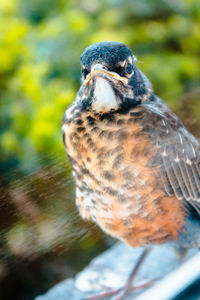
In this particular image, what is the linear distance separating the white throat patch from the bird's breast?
3cm

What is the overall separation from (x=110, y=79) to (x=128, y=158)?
20cm

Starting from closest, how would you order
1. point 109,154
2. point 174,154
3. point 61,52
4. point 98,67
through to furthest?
point 98,67
point 109,154
point 174,154
point 61,52

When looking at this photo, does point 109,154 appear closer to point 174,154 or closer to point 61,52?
point 174,154

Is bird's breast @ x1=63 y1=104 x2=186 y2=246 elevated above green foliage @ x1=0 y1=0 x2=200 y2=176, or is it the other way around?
green foliage @ x1=0 y1=0 x2=200 y2=176

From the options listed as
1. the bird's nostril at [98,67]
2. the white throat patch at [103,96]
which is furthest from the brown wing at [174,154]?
the bird's nostril at [98,67]

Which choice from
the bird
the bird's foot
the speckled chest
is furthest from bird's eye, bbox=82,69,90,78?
the bird's foot

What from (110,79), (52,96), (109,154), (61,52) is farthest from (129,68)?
(61,52)

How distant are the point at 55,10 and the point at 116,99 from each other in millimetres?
759

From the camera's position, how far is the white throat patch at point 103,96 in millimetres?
876

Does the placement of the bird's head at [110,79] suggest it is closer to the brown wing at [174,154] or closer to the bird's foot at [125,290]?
the brown wing at [174,154]

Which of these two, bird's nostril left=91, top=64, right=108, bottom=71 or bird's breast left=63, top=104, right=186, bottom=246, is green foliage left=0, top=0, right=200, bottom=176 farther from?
bird's nostril left=91, top=64, right=108, bottom=71

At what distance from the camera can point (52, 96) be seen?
1.14m

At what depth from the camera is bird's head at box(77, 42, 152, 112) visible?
825 mm

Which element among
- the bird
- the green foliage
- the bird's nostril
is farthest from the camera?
the green foliage
